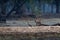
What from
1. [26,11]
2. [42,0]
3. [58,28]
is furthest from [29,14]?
[58,28]

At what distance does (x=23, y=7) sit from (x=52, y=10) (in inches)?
66.3

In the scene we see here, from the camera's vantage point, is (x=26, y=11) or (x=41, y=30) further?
(x=26, y=11)

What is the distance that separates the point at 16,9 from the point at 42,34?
21.8 ft

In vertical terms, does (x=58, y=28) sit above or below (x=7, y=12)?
above

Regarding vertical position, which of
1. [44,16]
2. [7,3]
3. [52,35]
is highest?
[52,35]

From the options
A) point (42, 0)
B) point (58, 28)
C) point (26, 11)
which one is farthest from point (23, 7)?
point (58, 28)

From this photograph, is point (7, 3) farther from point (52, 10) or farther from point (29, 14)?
point (52, 10)

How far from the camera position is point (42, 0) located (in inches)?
468

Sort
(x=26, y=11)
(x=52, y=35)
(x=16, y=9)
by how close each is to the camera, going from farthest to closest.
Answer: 1. (x=26, y=11)
2. (x=16, y=9)
3. (x=52, y=35)

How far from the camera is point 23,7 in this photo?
11.7m

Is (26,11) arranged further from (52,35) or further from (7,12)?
(52,35)

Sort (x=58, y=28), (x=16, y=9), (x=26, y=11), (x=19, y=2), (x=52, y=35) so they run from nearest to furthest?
(x=52, y=35), (x=58, y=28), (x=19, y=2), (x=16, y=9), (x=26, y=11)

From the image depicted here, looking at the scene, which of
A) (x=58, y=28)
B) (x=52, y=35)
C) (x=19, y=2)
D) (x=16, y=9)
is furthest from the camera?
(x=16, y=9)

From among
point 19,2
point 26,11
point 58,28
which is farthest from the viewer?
point 26,11
